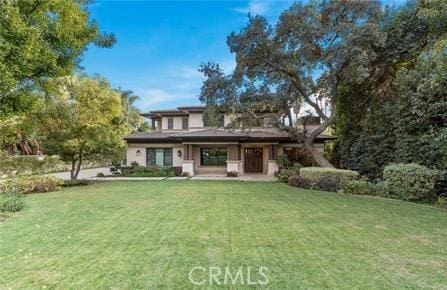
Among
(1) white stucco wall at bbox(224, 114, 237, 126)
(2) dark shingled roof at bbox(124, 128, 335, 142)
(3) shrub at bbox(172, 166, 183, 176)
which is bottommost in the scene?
(3) shrub at bbox(172, 166, 183, 176)

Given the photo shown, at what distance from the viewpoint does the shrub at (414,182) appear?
10.8m

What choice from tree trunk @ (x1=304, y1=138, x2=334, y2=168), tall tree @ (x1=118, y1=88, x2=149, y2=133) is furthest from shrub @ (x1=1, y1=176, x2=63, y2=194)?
tall tree @ (x1=118, y1=88, x2=149, y2=133)

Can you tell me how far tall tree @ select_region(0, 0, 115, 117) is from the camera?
5.42 meters

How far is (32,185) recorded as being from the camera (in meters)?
14.5

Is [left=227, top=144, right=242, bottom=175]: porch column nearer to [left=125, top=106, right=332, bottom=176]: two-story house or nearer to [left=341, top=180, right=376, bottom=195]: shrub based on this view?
[left=125, top=106, right=332, bottom=176]: two-story house

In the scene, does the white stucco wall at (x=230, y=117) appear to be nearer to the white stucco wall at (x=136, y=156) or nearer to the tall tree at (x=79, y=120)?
the white stucco wall at (x=136, y=156)

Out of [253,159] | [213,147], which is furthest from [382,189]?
[213,147]

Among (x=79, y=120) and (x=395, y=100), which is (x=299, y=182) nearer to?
(x=395, y=100)

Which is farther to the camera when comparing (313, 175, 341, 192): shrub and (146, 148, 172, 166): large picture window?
(146, 148, 172, 166): large picture window

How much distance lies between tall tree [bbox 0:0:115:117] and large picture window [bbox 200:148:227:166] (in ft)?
56.3

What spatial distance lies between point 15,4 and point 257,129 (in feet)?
68.0

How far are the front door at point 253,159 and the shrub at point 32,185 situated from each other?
14838 mm

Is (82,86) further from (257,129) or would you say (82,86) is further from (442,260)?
(442,260)

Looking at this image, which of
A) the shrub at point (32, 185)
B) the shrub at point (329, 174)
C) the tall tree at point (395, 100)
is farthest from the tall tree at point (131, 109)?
the shrub at point (329, 174)
